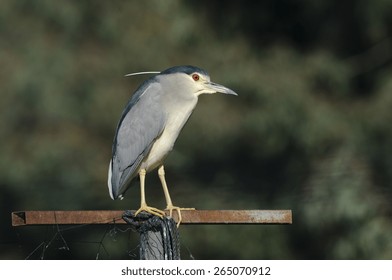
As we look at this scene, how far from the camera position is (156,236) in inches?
94.3

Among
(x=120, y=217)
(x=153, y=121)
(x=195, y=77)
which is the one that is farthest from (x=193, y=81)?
(x=120, y=217)

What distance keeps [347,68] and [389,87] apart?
0.43 meters

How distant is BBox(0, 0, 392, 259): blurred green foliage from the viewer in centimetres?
594

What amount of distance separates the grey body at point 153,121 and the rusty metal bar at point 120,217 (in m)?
0.60

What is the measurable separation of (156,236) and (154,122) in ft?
2.38

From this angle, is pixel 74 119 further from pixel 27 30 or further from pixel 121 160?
pixel 121 160

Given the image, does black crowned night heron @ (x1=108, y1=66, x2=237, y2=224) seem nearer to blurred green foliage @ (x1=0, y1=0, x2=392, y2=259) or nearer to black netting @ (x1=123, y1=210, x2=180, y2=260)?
black netting @ (x1=123, y1=210, x2=180, y2=260)

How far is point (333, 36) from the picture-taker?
6758 millimetres

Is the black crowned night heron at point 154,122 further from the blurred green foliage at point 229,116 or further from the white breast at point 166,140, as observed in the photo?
the blurred green foliage at point 229,116

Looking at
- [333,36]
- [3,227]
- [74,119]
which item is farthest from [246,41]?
[3,227]

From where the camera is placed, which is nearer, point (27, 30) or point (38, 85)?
point (38, 85)

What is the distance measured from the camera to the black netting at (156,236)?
7.69 ft

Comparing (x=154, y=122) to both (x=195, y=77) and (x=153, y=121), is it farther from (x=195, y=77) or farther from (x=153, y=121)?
(x=195, y=77)

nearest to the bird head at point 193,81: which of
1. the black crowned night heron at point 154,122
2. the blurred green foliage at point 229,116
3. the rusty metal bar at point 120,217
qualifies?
the black crowned night heron at point 154,122
